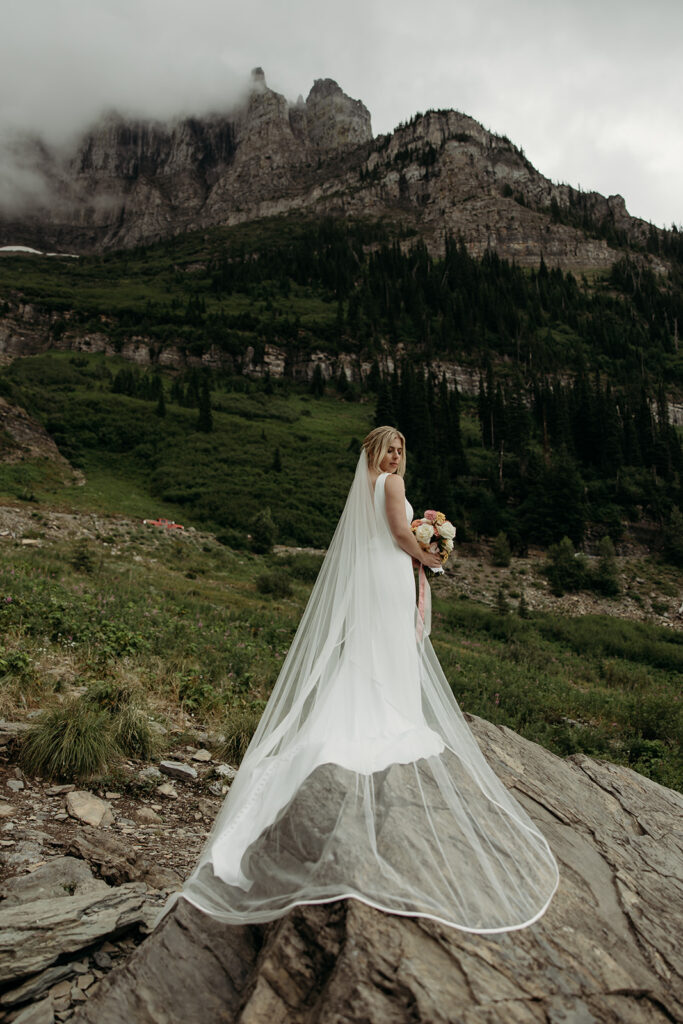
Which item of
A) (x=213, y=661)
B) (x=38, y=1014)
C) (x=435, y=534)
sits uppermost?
(x=435, y=534)

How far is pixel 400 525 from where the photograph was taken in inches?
172

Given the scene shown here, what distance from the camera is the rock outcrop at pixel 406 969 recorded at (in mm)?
2049

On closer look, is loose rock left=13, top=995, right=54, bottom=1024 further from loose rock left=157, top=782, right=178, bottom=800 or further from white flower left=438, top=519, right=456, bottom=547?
white flower left=438, top=519, right=456, bottom=547

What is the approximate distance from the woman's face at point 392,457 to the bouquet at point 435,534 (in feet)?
1.72

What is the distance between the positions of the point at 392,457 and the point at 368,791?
2.65 meters

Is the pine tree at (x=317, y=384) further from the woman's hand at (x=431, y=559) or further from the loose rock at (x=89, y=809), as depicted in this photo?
the loose rock at (x=89, y=809)

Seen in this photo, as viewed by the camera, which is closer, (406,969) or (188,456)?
(406,969)

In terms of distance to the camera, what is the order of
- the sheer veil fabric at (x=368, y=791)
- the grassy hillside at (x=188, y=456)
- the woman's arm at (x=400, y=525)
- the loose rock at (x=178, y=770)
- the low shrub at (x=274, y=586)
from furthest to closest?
1. the grassy hillside at (x=188, y=456)
2. the low shrub at (x=274, y=586)
3. the loose rock at (x=178, y=770)
4. the woman's arm at (x=400, y=525)
5. the sheer veil fabric at (x=368, y=791)

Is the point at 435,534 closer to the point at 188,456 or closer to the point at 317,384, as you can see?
the point at 188,456

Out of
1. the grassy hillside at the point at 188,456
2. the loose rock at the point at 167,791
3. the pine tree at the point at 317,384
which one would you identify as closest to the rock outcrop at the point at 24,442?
the grassy hillside at the point at 188,456

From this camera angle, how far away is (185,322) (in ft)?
295

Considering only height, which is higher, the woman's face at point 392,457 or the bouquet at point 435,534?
the woman's face at point 392,457

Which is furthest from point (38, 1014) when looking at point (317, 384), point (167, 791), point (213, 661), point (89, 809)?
point (317, 384)

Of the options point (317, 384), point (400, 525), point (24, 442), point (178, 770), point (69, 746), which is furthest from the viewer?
point (317, 384)
